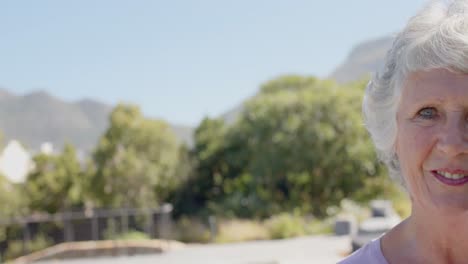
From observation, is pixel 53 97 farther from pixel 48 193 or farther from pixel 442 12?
pixel 442 12

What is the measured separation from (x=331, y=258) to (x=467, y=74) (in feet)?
29.8

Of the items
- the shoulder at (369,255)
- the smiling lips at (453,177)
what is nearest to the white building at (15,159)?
the shoulder at (369,255)

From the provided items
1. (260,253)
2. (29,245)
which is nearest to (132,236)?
(29,245)

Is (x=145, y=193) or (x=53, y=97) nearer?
(x=145, y=193)

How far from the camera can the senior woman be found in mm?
1451

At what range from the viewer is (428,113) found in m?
1.51

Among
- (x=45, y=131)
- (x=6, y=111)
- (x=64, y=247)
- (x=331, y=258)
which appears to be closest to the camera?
(x=331, y=258)

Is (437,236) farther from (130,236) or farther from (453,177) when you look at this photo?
(130,236)

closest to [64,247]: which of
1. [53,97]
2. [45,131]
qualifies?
[45,131]

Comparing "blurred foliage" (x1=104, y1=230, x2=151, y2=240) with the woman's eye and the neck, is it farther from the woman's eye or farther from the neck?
the woman's eye

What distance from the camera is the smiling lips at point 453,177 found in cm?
146

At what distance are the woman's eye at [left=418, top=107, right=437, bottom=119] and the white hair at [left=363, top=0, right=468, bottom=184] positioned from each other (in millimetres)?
77

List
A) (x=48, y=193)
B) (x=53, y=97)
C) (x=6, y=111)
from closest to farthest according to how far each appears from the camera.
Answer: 1. (x=48, y=193)
2. (x=6, y=111)
3. (x=53, y=97)

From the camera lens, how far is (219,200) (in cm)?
2508
